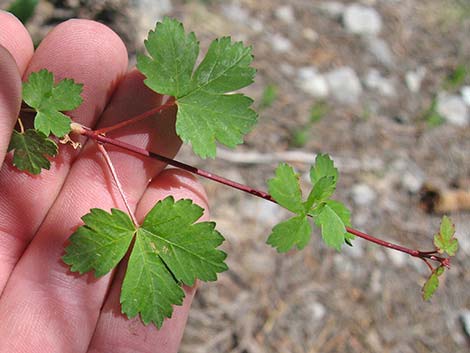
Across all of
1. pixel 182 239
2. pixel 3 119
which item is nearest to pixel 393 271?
pixel 182 239

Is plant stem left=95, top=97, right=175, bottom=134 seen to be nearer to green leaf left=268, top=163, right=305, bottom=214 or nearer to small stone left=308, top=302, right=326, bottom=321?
green leaf left=268, top=163, right=305, bottom=214

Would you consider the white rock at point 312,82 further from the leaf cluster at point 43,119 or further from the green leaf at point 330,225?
the leaf cluster at point 43,119

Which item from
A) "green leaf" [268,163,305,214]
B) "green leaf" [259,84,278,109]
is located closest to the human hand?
"green leaf" [268,163,305,214]

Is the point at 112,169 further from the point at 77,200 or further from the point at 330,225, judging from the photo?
the point at 330,225

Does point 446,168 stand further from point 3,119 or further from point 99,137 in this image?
point 3,119

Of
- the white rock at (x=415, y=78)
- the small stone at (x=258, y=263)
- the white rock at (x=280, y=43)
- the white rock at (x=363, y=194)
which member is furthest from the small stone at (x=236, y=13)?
the small stone at (x=258, y=263)

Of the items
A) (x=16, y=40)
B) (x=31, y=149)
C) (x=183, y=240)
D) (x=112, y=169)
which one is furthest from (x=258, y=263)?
(x=16, y=40)
